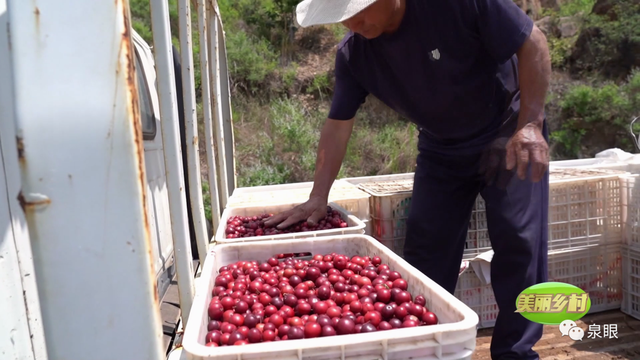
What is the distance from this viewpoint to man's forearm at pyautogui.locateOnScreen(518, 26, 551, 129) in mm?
1932

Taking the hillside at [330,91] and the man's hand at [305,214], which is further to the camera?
the hillside at [330,91]

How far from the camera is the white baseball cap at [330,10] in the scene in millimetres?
1813

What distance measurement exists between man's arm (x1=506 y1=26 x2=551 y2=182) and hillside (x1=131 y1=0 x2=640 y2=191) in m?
7.09

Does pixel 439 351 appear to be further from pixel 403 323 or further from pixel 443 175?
pixel 443 175

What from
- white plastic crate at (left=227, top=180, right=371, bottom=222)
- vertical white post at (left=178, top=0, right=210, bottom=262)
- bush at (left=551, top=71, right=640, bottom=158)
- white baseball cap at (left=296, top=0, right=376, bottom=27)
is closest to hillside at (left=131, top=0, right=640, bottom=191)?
bush at (left=551, top=71, right=640, bottom=158)

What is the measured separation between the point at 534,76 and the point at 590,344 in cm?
202

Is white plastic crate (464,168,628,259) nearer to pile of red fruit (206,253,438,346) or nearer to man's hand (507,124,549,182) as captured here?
man's hand (507,124,549,182)

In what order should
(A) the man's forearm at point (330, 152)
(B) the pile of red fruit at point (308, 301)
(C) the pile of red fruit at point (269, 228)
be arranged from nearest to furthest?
(B) the pile of red fruit at point (308, 301) → (C) the pile of red fruit at point (269, 228) → (A) the man's forearm at point (330, 152)

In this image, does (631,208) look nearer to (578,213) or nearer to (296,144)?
(578,213)

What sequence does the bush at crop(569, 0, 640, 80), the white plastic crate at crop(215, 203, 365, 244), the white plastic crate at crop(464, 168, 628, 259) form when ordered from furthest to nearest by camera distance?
the bush at crop(569, 0, 640, 80), the white plastic crate at crop(464, 168, 628, 259), the white plastic crate at crop(215, 203, 365, 244)

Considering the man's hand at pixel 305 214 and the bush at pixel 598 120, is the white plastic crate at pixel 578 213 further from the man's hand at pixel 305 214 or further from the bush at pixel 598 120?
the bush at pixel 598 120

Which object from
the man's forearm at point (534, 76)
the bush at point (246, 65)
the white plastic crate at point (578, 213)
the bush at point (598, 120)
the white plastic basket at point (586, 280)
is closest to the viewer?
the man's forearm at point (534, 76)

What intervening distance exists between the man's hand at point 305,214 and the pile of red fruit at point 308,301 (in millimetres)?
469

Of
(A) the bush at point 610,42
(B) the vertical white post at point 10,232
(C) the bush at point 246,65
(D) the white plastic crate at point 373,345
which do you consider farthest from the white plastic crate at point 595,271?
(A) the bush at point 610,42
